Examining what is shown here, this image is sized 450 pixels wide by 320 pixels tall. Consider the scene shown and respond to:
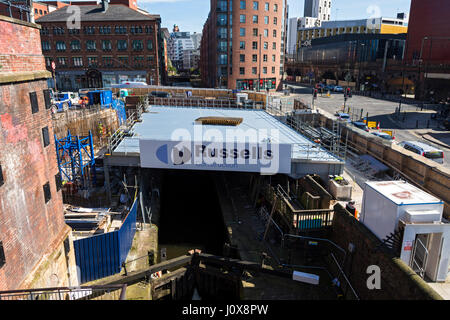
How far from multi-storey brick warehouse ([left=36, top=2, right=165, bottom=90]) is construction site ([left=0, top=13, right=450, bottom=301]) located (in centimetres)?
4730

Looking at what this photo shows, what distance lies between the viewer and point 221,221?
2264 cm

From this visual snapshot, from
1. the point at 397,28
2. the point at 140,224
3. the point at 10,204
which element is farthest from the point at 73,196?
the point at 397,28

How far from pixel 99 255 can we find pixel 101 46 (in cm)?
6595

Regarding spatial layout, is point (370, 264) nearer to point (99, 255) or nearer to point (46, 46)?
point (99, 255)

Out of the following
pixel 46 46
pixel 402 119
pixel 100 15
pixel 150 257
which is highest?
pixel 100 15

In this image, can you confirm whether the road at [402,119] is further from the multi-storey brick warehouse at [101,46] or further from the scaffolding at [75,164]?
the multi-storey brick warehouse at [101,46]

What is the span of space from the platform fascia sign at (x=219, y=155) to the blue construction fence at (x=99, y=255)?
16.1 feet

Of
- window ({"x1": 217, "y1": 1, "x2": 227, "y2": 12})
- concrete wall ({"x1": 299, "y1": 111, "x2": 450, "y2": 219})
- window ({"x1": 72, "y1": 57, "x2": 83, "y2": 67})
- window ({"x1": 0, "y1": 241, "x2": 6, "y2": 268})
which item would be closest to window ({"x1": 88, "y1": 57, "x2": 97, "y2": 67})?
window ({"x1": 72, "y1": 57, "x2": 83, "y2": 67})

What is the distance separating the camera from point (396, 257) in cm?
1072

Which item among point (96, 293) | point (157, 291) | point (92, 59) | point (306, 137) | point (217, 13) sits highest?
point (217, 13)

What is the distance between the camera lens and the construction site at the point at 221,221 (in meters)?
10.7

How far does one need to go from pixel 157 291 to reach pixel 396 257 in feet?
32.0

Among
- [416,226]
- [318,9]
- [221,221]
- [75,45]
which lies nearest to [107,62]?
[75,45]
